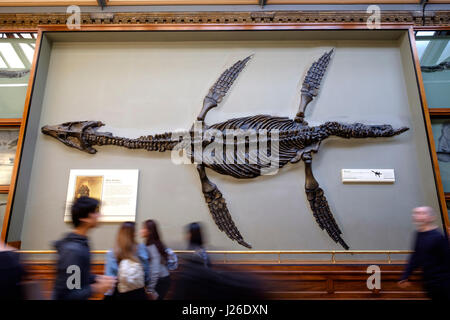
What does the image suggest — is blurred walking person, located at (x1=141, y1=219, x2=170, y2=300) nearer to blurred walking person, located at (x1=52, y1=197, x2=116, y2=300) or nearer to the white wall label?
blurred walking person, located at (x1=52, y1=197, x2=116, y2=300)

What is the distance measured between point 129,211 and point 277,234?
2.18m

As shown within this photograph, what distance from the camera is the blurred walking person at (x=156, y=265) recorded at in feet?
7.41

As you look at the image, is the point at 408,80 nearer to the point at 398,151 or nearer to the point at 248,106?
the point at 398,151

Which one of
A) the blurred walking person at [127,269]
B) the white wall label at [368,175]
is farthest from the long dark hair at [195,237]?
the white wall label at [368,175]

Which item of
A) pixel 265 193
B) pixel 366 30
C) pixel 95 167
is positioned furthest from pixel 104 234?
pixel 366 30

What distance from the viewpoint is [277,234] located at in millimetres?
4410

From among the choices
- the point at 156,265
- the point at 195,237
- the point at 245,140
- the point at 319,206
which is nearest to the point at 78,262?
the point at 156,265

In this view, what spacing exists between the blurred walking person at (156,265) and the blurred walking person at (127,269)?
0.27ft
